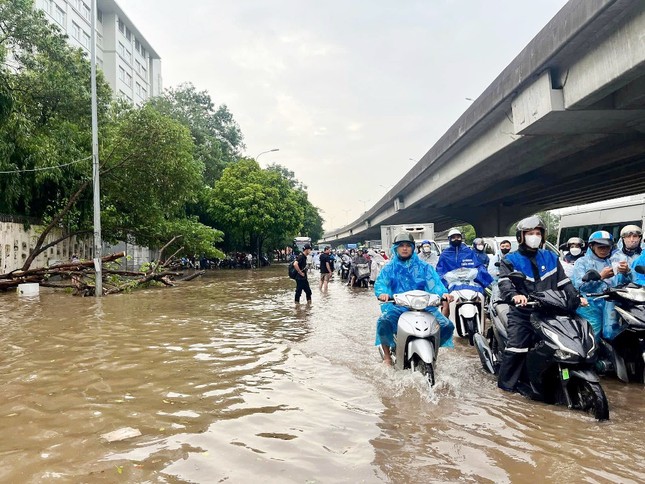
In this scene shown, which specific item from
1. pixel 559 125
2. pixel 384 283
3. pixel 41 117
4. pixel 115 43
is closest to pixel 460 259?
pixel 384 283

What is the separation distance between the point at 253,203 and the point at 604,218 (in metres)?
24.5

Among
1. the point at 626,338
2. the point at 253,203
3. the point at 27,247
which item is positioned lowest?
the point at 626,338

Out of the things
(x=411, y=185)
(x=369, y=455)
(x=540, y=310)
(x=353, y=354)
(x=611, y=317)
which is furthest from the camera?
(x=411, y=185)

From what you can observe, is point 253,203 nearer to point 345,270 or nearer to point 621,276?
point 345,270

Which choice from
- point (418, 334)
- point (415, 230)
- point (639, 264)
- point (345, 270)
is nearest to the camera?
point (418, 334)

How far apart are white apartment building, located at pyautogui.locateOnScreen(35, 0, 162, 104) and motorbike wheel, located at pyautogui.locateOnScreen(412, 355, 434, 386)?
39441 millimetres

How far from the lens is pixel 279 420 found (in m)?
4.18

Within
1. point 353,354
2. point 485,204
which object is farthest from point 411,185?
point 353,354

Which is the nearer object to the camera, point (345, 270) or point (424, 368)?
point (424, 368)

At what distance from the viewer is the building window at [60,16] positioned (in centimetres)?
4206

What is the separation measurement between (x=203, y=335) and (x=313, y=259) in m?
27.3

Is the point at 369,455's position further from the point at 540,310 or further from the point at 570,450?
the point at 540,310

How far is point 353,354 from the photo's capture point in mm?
7062

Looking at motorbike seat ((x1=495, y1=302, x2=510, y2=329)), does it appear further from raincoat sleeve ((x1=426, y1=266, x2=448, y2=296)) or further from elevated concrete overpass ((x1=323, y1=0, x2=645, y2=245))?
elevated concrete overpass ((x1=323, y1=0, x2=645, y2=245))
